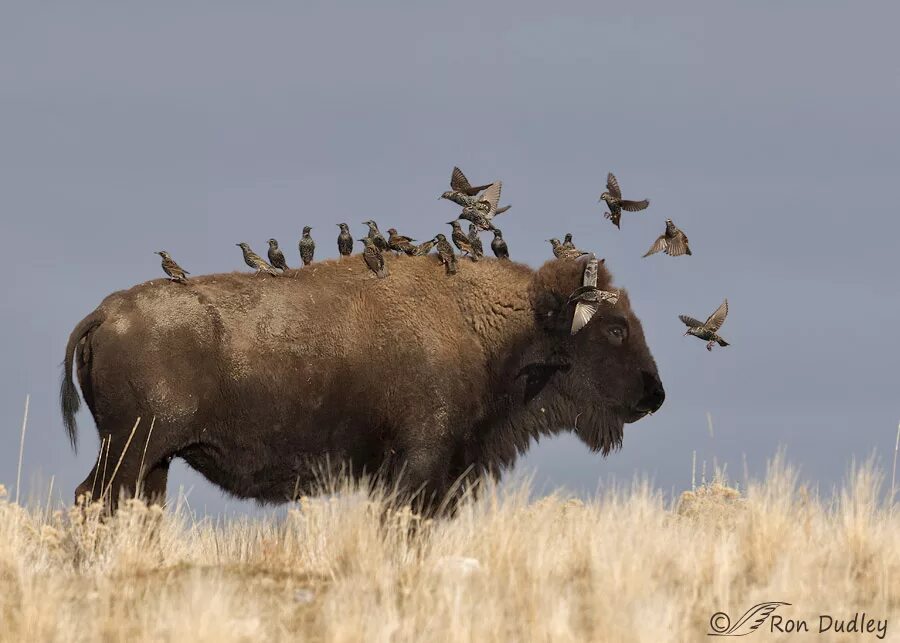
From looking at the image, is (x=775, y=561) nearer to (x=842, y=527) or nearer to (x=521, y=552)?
(x=842, y=527)

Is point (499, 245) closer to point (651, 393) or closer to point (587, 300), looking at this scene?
point (587, 300)

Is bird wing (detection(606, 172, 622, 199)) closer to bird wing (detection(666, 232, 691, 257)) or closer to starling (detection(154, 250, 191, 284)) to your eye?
bird wing (detection(666, 232, 691, 257))

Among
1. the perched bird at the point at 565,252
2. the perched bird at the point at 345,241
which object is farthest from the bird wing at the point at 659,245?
the perched bird at the point at 345,241

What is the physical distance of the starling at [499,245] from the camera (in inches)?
500

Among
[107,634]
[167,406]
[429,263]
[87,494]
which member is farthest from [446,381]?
[107,634]

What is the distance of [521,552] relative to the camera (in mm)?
8953

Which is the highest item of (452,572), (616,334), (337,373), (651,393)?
(616,334)

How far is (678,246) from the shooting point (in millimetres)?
13078

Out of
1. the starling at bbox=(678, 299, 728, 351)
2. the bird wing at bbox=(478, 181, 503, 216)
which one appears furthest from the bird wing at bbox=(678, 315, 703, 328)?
the bird wing at bbox=(478, 181, 503, 216)

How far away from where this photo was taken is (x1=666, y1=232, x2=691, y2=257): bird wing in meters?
13.0

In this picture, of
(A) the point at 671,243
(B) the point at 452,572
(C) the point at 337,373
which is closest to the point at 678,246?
(A) the point at 671,243

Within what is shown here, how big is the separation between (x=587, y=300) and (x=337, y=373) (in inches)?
84.8

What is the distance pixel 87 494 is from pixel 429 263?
3.44 metres

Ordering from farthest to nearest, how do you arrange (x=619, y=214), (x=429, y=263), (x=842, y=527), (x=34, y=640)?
(x=619, y=214), (x=429, y=263), (x=842, y=527), (x=34, y=640)
